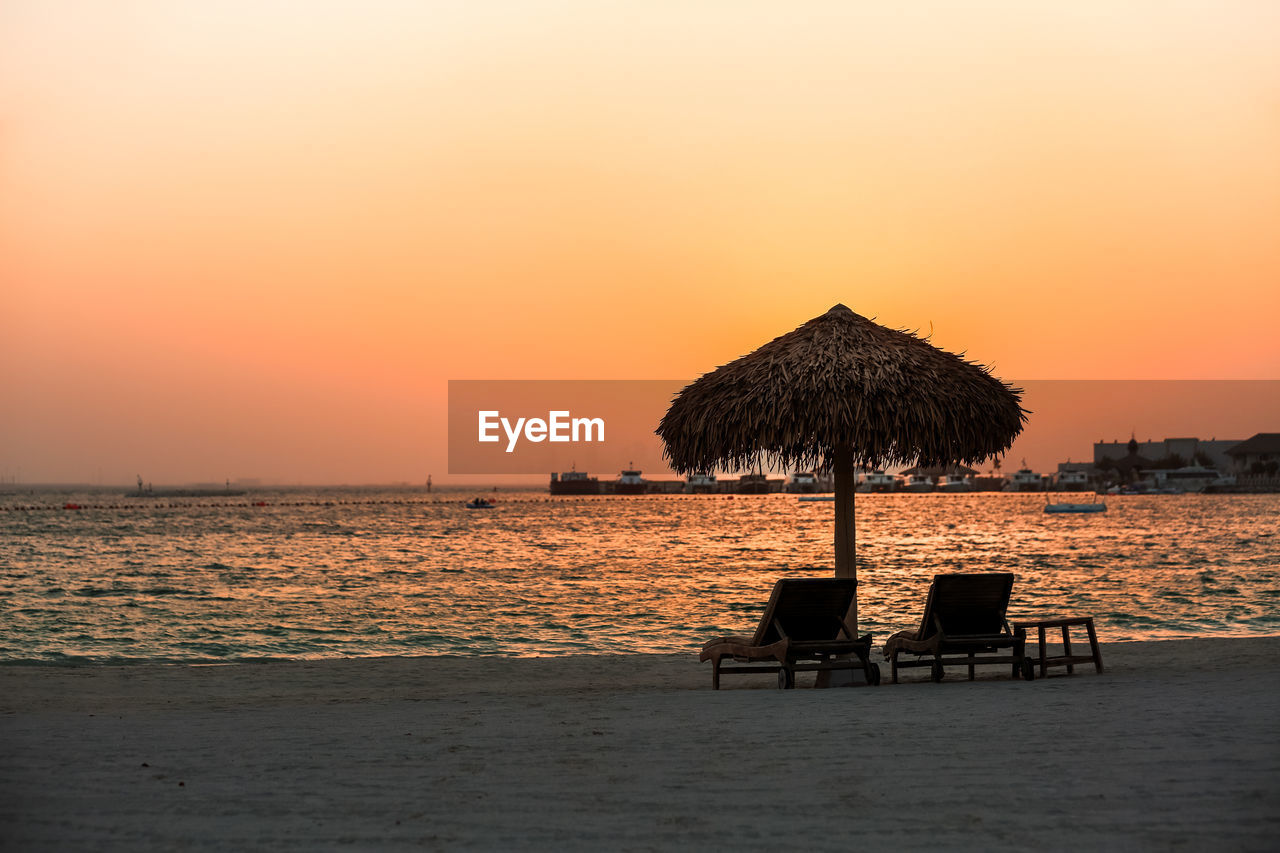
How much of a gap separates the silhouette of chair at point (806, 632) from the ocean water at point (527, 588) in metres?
6.62

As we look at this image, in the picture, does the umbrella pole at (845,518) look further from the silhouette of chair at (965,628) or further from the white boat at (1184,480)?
the white boat at (1184,480)

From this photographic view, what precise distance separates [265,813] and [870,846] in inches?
106

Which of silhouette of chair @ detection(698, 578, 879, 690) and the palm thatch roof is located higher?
the palm thatch roof

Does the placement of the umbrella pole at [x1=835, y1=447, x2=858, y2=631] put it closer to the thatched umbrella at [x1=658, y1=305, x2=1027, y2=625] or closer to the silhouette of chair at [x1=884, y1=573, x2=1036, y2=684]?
the thatched umbrella at [x1=658, y1=305, x2=1027, y2=625]

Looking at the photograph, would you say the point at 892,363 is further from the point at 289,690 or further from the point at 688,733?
the point at 289,690

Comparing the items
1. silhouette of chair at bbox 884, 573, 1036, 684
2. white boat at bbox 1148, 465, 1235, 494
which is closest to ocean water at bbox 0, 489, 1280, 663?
silhouette of chair at bbox 884, 573, 1036, 684

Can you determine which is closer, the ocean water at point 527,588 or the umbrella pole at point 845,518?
the umbrella pole at point 845,518

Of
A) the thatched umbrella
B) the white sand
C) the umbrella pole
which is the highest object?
the thatched umbrella

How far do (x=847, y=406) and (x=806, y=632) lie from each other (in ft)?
6.77

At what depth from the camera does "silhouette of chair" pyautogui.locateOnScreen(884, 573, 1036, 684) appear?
9.73 meters

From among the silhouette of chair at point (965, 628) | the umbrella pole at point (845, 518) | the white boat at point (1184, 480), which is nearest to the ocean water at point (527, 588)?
the umbrella pole at point (845, 518)

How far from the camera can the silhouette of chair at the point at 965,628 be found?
973cm

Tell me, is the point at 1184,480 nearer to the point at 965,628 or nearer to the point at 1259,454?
the point at 1259,454

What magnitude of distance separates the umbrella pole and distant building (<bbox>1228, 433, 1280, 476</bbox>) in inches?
7604
